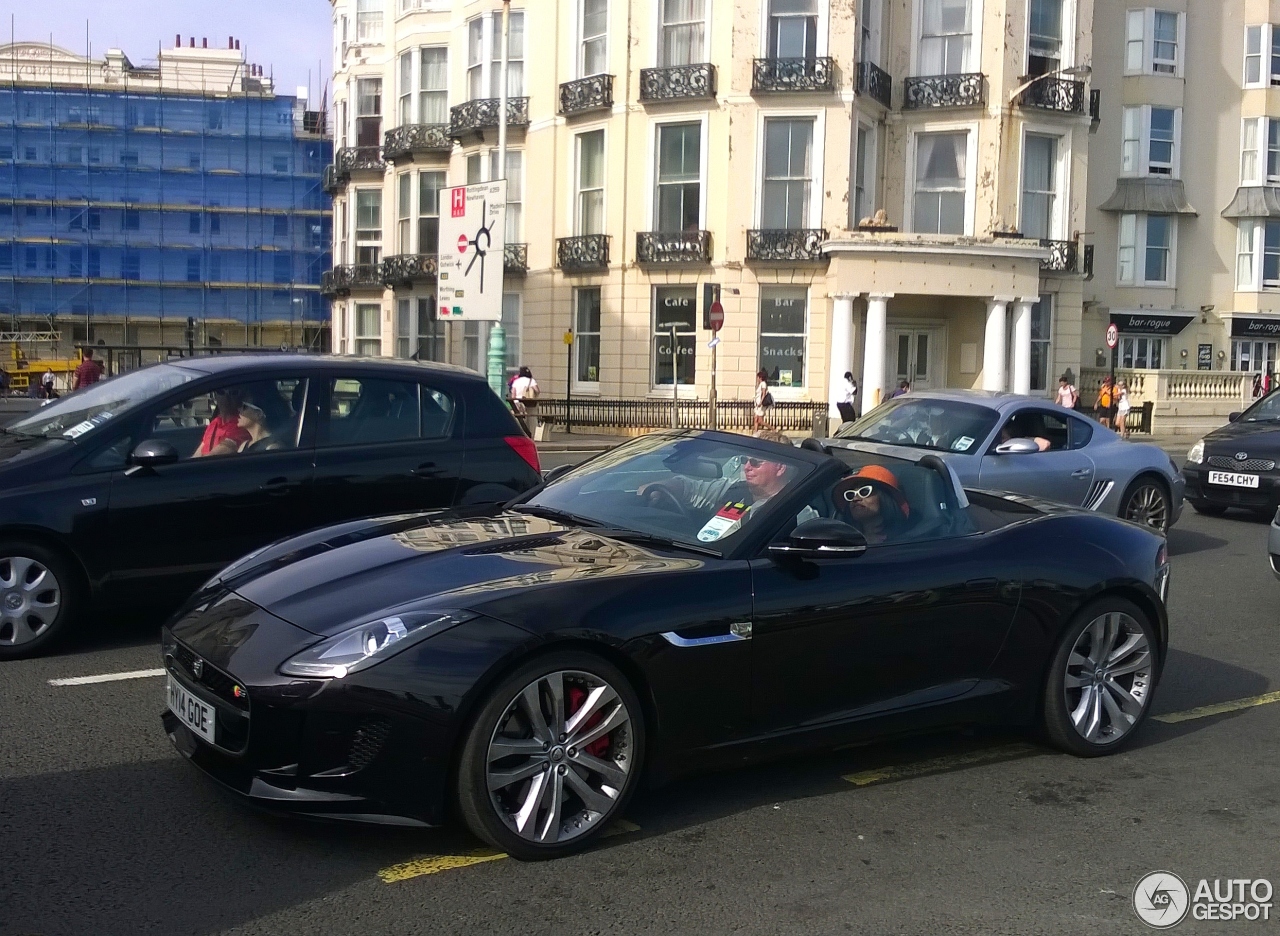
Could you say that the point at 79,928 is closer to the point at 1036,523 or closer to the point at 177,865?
the point at 177,865

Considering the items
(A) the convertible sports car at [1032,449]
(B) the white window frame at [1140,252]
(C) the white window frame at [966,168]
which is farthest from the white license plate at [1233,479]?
(B) the white window frame at [1140,252]

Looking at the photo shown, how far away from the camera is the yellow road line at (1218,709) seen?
21.5ft

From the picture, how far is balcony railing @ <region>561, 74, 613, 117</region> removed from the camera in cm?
3073

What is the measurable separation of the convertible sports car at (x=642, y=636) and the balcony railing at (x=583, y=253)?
25.5 m

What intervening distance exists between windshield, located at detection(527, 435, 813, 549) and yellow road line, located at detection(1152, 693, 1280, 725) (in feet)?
8.61

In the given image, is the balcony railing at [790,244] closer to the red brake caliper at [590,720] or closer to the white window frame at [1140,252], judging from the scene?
the white window frame at [1140,252]

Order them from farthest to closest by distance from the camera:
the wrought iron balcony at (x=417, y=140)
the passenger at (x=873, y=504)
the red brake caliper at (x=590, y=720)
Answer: the wrought iron balcony at (x=417, y=140), the passenger at (x=873, y=504), the red brake caliper at (x=590, y=720)

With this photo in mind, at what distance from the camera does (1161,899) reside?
429 centimetres

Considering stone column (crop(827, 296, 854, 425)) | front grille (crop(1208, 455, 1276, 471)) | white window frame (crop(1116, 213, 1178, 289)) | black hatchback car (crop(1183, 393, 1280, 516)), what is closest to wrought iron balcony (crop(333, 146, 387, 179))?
stone column (crop(827, 296, 854, 425))

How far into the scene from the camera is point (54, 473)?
6891mm

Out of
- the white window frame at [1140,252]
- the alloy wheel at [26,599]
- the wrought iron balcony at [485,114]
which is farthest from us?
the white window frame at [1140,252]

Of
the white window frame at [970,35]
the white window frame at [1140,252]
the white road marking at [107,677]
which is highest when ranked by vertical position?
the white window frame at [970,35]

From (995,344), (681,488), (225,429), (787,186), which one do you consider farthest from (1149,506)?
(787,186)

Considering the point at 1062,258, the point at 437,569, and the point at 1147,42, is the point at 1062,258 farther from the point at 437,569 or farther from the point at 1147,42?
the point at 437,569
